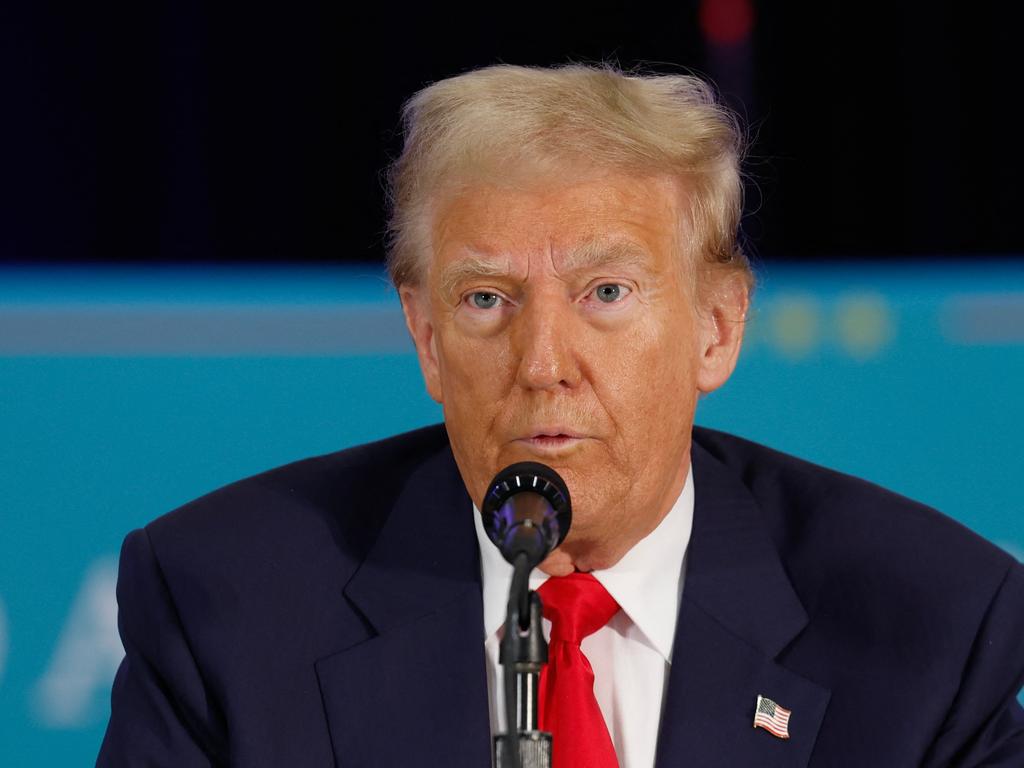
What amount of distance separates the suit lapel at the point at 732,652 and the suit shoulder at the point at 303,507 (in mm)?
561

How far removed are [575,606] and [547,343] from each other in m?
0.46

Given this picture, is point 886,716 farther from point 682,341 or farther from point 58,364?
point 58,364

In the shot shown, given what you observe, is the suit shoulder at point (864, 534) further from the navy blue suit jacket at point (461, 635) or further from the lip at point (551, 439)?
the lip at point (551, 439)

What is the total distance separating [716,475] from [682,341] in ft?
1.22

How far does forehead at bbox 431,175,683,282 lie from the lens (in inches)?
97.8

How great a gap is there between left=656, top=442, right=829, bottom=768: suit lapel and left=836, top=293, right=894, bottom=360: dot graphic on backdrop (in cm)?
82

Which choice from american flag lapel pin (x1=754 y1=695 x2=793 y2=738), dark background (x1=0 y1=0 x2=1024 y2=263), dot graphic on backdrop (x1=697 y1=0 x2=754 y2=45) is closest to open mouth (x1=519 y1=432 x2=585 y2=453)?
american flag lapel pin (x1=754 y1=695 x2=793 y2=738)

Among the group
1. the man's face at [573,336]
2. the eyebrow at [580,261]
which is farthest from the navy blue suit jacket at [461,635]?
the eyebrow at [580,261]

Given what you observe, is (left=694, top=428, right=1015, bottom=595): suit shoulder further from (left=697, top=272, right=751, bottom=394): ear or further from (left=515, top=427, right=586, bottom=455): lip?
(left=515, top=427, right=586, bottom=455): lip

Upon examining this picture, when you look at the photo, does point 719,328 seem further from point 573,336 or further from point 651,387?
point 573,336

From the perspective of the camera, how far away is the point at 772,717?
2.48 meters

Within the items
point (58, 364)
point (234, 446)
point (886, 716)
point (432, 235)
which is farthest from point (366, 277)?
point (886, 716)

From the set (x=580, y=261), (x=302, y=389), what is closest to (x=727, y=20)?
(x=302, y=389)

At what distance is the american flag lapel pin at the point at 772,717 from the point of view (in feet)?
8.09
